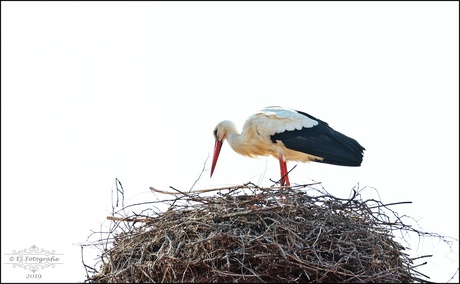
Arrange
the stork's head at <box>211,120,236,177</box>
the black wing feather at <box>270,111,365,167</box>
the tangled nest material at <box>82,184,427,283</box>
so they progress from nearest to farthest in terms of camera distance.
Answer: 1. the tangled nest material at <box>82,184,427,283</box>
2. the black wing feather at <box>270,111,365,167</box>
3. the stork's head at <box>211,120,236,177</box>

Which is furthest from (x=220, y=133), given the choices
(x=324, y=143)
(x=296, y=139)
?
(x=324, y=143)

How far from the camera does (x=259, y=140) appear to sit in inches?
319

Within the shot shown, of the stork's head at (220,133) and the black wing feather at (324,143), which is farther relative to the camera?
the stork's head at (220,133)

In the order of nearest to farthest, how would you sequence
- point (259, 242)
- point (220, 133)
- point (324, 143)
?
1. point (259, 242)
2. point (324, 143)
3. point (220, 133)

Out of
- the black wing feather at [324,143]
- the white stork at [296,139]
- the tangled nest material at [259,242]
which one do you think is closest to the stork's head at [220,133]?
the white stork at [296,139]

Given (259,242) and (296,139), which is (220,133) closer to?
(296,139)

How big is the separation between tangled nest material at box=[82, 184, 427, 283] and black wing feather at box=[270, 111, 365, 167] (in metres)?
1.70

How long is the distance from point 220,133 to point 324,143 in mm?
1041

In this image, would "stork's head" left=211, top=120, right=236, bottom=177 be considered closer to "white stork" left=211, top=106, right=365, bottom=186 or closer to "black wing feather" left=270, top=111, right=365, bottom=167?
"white stork" left=211, top=106, right=365, bottom=186

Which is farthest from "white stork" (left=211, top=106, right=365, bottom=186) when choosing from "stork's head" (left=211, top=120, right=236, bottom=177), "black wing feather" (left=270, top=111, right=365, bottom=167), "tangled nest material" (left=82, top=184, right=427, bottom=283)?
"tangled nest material" (left=82, top=184, right=427, bottom=283)

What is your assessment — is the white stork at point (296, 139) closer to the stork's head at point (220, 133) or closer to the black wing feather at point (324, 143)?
the black wing feather at point (324, 143)

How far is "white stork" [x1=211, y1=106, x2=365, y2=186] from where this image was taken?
7859 mm

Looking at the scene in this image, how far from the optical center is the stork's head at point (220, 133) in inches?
328

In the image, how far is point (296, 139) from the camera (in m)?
7.97
